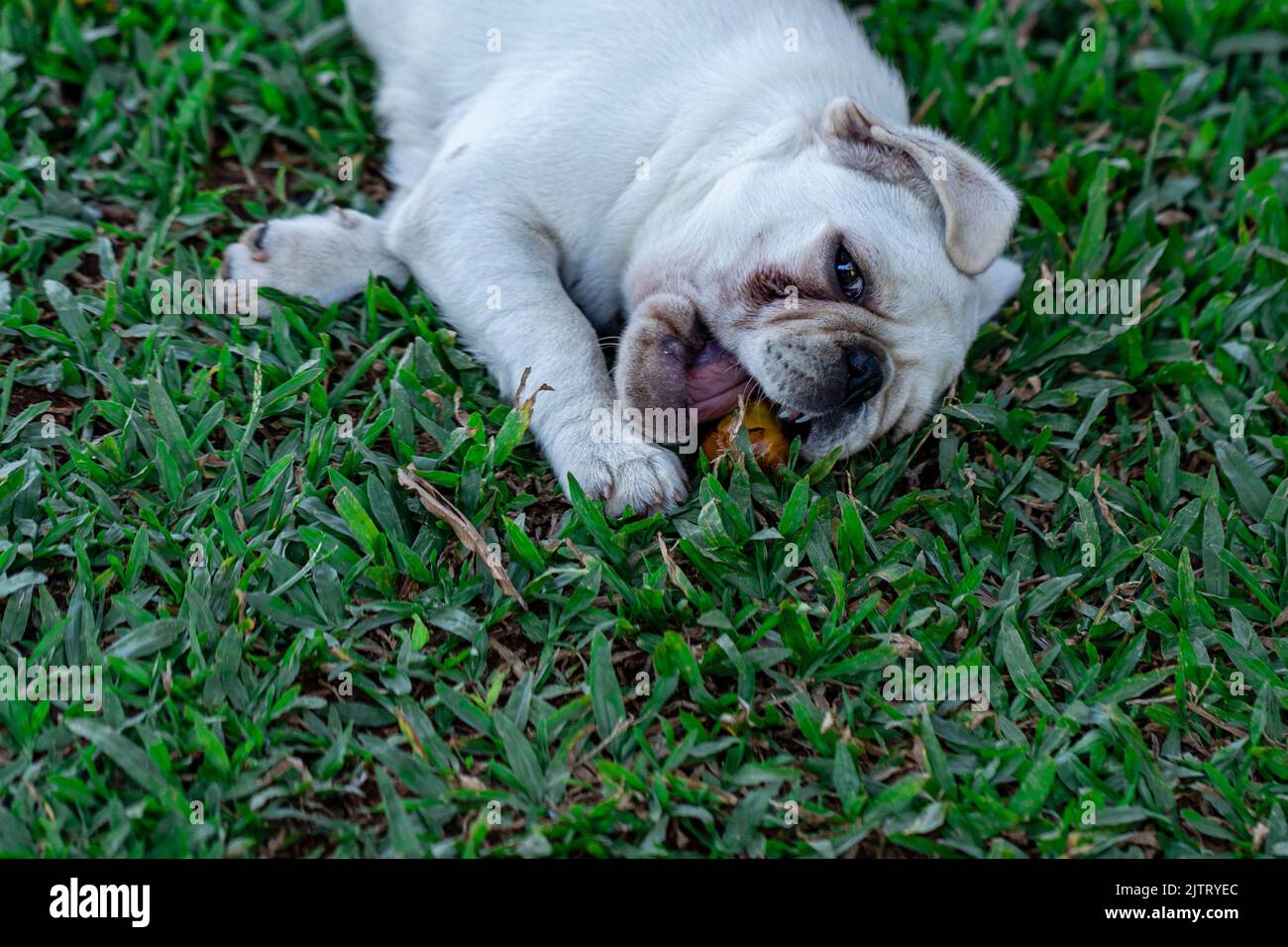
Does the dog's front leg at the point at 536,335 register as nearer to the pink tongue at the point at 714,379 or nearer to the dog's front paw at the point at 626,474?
the dog's front paw at the point at 626,474

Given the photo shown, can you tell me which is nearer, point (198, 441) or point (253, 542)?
point (253, 542)

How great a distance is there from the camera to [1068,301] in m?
5.50

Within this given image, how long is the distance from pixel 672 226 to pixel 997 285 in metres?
1.47

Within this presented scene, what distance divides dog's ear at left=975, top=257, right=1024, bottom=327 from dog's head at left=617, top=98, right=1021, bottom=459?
414 millimetres

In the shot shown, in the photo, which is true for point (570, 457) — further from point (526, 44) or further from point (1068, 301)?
point (1068, 301)

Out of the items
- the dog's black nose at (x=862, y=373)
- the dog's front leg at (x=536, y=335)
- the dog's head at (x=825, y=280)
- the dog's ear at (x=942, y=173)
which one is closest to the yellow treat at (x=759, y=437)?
the dog's head at (x=825, y=280)

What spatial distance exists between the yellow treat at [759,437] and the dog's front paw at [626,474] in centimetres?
24

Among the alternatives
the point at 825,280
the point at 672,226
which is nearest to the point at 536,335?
the point at 672,226

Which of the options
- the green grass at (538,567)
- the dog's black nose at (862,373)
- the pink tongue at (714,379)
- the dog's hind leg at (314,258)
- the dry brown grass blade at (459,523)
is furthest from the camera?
the dog's hind leg at (314,258)

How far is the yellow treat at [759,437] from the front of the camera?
4688 mm

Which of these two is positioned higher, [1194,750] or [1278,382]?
[1278,382]
